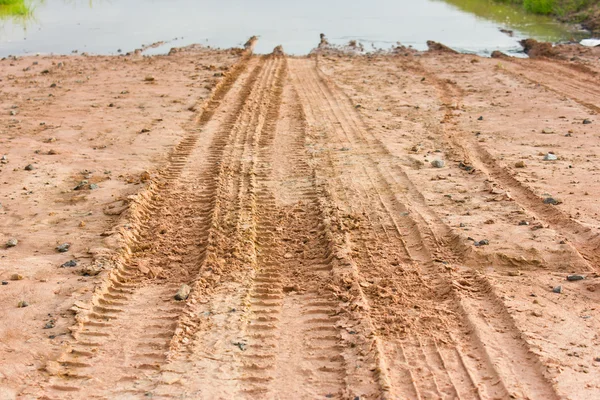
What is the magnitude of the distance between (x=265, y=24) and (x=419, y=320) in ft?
64.3

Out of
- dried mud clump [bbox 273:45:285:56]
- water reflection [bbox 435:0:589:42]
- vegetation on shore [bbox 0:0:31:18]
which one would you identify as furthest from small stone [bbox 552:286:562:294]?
vegetation on shore [bbox 0:0:31:18]

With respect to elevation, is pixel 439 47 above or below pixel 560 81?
above

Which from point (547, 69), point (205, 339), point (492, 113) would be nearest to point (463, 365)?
point (205, 339)

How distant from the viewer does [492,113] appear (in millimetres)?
9992

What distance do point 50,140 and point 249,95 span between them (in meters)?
3.71

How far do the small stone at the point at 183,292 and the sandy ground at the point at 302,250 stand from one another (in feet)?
0.06

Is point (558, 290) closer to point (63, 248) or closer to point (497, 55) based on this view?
point (63, 248)

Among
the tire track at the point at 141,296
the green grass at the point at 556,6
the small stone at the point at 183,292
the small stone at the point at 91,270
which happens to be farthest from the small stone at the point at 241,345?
the green grass at the point at 556,6

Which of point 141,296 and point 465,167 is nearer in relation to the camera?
point 141,296

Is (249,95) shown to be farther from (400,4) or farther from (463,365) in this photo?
(400,4)

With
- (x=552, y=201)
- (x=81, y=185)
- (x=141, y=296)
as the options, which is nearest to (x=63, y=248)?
(x=141, y=296)

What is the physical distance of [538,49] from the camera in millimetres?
17031

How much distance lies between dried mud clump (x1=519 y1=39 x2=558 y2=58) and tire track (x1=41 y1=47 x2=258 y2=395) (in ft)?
40.2

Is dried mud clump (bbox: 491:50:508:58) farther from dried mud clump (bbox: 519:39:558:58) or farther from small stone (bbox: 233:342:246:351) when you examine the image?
small stone (bbox: 233:342:246:351)
